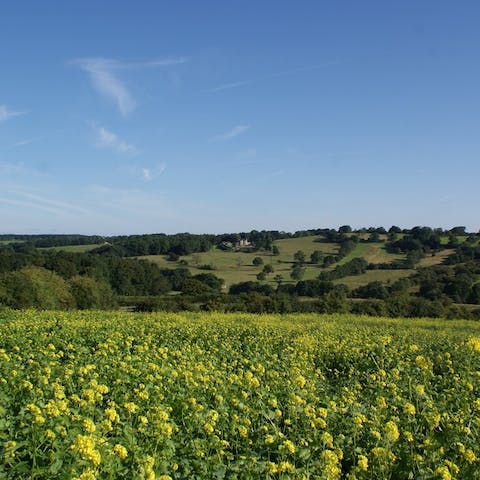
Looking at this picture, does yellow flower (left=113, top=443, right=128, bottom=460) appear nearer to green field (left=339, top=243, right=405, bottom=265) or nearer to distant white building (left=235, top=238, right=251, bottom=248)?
green field (left=339, top=243, right=405, bottom=265)

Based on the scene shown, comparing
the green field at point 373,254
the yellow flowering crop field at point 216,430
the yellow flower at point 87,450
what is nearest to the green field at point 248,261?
the green field at point 373,254

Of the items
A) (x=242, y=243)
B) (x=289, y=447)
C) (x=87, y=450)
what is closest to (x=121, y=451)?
(x=87, y=450)

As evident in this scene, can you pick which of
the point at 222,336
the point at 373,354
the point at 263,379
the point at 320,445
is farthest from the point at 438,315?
the point at 320,445

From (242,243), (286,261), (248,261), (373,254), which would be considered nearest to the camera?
(373,254)

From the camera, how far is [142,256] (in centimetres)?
12650

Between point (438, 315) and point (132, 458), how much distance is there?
51924 mm

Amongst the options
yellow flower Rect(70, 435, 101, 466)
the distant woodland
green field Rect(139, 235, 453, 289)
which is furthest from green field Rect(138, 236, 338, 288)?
yellow flower Rect(70, 435, 101, 466)

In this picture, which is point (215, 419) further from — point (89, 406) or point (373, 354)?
point (373, 354)

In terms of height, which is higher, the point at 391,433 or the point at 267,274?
the point at 391,433

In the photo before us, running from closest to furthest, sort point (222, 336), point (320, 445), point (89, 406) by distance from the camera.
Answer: point (320, 445), point (89, 406), point (222, 336)

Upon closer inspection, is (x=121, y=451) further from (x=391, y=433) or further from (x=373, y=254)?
(x=373, y=254)

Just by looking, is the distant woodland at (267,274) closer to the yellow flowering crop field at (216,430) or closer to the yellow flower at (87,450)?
the yellow flowering crop field at (216,430)

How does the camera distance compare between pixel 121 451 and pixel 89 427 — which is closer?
pixel 121 451

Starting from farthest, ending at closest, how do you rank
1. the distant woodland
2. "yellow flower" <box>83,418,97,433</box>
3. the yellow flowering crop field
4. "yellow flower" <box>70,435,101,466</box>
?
the distant woodland → "yellow flower" <box>83,418,97,433</box> → the yellow flowering crop field → "yellow flower" <box>70,435,101,466</box>
